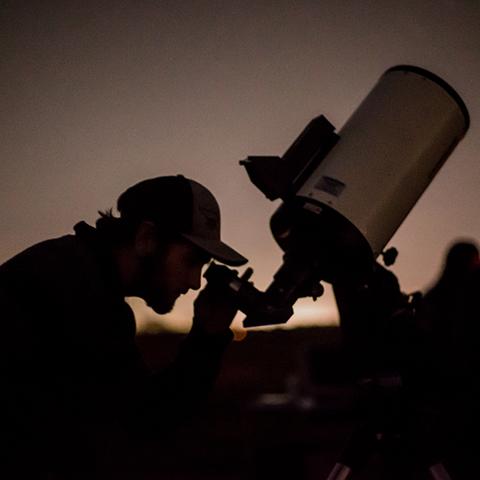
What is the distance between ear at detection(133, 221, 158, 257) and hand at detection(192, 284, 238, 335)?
261 mm

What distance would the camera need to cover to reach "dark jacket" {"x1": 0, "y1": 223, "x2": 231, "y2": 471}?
1656mm

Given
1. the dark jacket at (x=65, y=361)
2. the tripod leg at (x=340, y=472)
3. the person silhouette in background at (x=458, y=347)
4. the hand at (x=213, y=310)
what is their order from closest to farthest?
the dark jacket at (x=65, y=361) < the hand at (x=213, y=310) < the tripod leg at (x=340, y=472) < the person silhouette in background at (x=458, y=347)

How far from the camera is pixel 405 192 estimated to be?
7.29ft

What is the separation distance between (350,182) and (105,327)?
3.19 feet

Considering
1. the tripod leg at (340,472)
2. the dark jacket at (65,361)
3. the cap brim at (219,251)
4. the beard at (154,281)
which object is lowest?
the dark jacket at (65,361)

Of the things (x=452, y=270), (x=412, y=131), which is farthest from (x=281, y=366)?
(x=412, y=131)

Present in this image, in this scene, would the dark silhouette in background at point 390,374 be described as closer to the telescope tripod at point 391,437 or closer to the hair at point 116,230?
the telescope tripod at point 391,437

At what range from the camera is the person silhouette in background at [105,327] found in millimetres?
1666

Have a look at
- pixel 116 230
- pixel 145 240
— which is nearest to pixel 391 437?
pixel 145 240

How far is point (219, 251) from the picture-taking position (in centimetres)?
208

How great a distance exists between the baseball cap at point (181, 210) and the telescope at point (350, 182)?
197mm

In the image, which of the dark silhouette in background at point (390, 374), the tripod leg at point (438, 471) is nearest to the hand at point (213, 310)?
the dark silhouette in background at point (390, 374)

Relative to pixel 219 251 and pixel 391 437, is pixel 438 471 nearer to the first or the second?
pixel 391 437

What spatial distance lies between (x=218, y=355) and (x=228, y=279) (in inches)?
10.5
